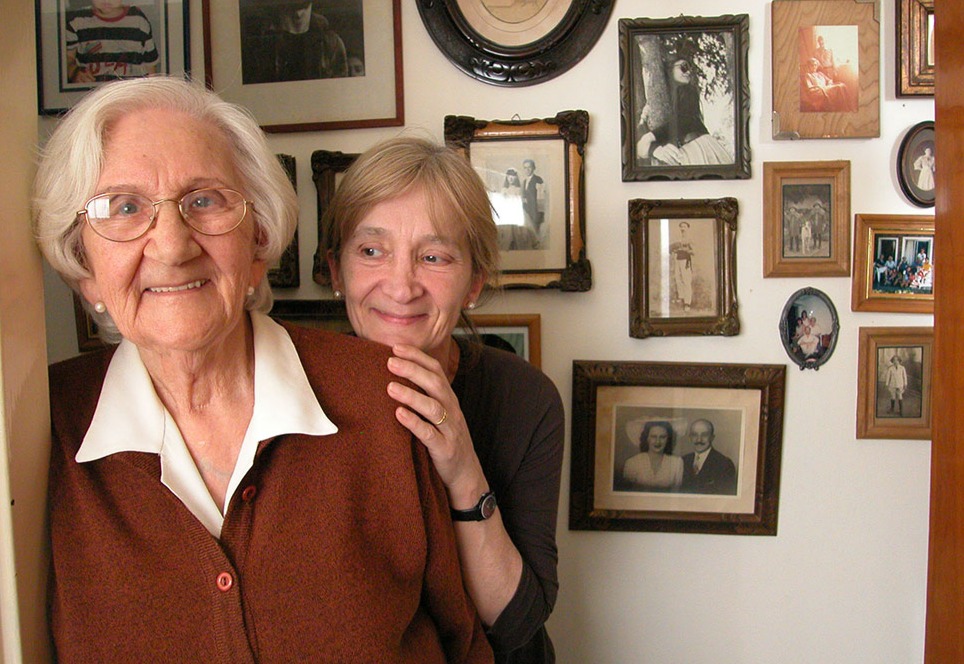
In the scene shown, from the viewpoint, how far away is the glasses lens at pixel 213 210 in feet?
3.14

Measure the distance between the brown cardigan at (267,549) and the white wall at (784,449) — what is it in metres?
0.78

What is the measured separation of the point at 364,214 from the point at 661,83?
852 millimetres

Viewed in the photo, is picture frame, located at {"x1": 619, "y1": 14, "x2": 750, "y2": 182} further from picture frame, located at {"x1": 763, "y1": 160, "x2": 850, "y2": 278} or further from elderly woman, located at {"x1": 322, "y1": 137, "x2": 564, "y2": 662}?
elderly woman, located at {"x1": 322, "y1": 137, "x2": 564, "y2": 662}

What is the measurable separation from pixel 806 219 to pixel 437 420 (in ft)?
3.70

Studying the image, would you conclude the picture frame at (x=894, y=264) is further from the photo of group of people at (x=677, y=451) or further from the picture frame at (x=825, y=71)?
the photo of group of people at (x=677, y=451)

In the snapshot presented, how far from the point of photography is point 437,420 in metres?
1.08

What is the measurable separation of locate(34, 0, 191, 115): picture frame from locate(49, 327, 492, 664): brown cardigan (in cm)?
99

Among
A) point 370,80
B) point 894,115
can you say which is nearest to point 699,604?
point 894,115

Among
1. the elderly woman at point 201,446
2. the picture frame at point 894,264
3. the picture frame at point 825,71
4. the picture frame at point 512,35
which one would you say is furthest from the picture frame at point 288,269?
the picture frame at point 894,264

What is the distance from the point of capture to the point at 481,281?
1.42 m

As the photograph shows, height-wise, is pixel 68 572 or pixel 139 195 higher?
pixel 139 195

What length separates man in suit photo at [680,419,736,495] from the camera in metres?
1.80

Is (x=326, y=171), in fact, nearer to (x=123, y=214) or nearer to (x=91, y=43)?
(x=91, y=43)

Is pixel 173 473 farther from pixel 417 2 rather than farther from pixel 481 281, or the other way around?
pixel 417 2
